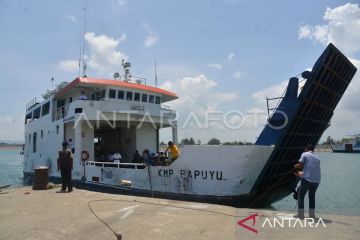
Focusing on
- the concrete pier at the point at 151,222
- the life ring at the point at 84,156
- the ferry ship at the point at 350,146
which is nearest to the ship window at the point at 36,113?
the life ring at the point at 84,156

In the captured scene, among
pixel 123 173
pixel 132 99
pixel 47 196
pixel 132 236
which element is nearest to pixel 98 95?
pixel 132 99

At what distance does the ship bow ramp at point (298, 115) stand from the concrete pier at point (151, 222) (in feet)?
11.4

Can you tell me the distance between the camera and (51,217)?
246 inches

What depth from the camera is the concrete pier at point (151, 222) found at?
16.7 feet

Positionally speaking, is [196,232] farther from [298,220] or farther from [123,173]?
[123,173]

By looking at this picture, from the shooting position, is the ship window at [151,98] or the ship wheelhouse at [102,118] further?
the ship window at [151,98]

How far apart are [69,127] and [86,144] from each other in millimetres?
2251

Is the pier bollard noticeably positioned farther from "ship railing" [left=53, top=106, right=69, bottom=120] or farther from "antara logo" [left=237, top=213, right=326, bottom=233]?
"ship railing" [left=53, top=106, right=69, bottom=120]

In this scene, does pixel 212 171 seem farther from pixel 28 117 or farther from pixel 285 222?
pixel 28 117

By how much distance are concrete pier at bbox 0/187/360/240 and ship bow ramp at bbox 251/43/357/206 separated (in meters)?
3.47

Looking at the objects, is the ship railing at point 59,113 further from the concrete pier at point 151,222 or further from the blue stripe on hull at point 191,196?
the concrete pier at point 151,222

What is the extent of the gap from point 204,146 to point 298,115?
280 centimetres

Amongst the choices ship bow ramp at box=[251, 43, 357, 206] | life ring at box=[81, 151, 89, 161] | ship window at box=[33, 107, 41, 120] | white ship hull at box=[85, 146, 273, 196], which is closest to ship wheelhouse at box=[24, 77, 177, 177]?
life ring at box=[81, 151, 89, 161]

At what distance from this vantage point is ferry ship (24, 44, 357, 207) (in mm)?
9438
